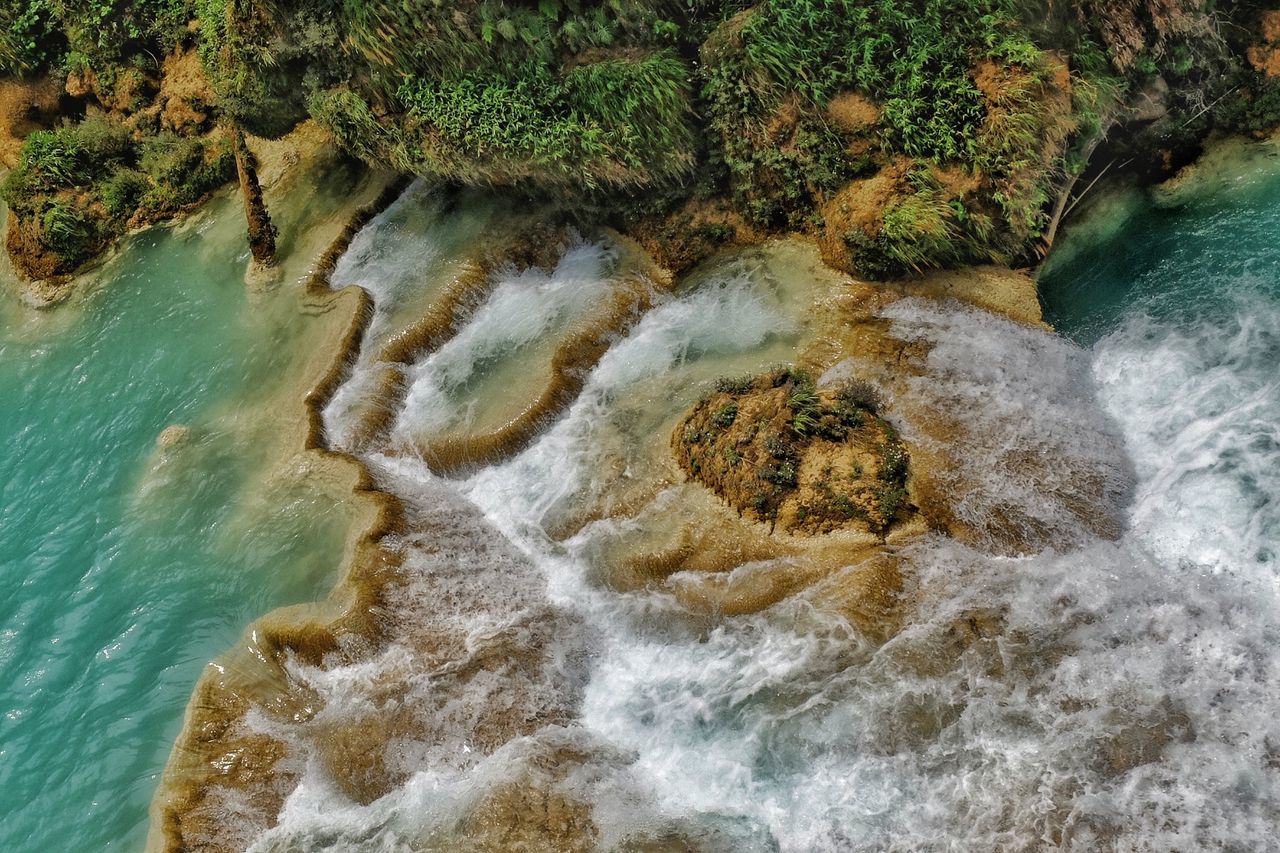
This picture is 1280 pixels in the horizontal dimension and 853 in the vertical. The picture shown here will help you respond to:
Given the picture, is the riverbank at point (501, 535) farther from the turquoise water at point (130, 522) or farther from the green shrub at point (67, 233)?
the green shrub at point (67, 233)

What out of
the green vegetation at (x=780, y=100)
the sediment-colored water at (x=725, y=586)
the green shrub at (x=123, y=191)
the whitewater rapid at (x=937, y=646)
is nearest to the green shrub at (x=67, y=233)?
the green shrub at (x=123, y=191)

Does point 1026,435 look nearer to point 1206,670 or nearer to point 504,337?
point 1206,670

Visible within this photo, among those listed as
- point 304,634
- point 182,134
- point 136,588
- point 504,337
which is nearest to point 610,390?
point 504,337

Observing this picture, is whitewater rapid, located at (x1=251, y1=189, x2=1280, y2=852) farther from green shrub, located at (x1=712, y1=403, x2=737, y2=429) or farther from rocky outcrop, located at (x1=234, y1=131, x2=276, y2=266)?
rocky outcrop, located at (x1=234, y1=131, x2=276, y2=266)

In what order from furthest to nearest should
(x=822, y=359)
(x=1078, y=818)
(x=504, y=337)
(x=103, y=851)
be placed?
(x=504, y=337)
(x=822, y=359)
(x=103, y=851)
(x=1078, y=818)

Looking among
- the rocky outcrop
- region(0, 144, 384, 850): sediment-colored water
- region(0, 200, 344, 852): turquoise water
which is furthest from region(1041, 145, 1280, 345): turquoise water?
the rocky outcrop

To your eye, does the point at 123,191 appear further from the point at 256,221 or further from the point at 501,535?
the point at 501,535

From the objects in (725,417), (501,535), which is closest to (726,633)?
(725,417)
